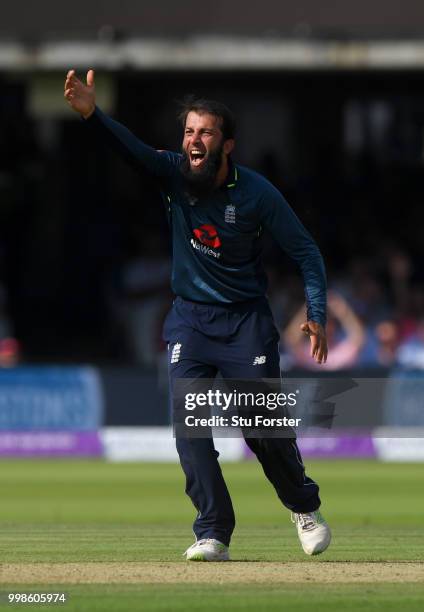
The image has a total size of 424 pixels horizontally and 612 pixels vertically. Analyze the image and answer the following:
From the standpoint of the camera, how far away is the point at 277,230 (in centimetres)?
676

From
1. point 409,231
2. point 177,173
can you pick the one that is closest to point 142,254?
point 409,231

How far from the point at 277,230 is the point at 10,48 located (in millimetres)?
12263

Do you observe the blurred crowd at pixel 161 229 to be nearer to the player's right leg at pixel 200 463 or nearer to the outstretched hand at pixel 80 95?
the player's right leg at pixel 200 463

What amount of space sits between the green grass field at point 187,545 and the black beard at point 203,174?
153 centimetres

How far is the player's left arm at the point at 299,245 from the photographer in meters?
6.73

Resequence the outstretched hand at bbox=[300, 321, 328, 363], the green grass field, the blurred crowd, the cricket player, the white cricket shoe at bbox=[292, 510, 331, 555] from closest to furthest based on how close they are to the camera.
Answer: the green grass field, the outstretched hand at bbox=[300, 321, 328, 363], the cricket player, the white cricket shoe at bbox=[292, 510, 331, 555], the blurred crowd

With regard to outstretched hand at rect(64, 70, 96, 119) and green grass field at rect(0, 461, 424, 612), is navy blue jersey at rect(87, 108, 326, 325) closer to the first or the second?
outstretched hand at rect(64, 70, 96, 119)

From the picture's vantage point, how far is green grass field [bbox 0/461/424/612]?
564cm

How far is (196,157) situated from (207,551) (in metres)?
1.62

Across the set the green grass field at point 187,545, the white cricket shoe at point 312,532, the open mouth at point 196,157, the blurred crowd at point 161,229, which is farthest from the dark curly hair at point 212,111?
the blurred crowd at point 161,229

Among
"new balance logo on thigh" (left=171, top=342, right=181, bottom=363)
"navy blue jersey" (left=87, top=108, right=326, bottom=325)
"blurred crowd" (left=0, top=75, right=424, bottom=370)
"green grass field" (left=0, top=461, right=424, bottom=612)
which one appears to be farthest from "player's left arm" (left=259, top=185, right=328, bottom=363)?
"blurred crowd" (left=0, top=75, right=424, bottom=370)

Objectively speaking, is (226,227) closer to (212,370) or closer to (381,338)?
(212,370)

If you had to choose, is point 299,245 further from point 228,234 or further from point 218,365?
point 218,365

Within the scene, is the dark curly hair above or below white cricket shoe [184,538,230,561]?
above
